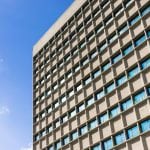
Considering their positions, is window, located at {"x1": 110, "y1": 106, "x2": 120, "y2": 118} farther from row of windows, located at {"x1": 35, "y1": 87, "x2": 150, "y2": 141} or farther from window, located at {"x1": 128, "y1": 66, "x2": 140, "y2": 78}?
window, located at {"x1": 128, "y1": 66, "x2": 140, "y2": 78}

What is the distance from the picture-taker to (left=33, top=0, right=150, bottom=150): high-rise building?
3288cm

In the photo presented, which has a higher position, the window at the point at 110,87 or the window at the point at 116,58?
the window at the point at 116,58

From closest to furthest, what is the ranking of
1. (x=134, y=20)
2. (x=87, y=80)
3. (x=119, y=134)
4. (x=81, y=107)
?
(x=119, y=134) < (x=134, y=20) < (x=81, y=107) < (x=87, y=80)

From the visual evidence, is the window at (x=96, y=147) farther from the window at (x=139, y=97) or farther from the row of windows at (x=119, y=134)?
the window at (x=139, y=97)

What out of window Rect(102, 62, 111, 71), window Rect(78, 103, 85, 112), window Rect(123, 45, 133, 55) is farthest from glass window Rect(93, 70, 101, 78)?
window Rect(123, 45, 133, 55)

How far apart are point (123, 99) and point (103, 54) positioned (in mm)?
8056

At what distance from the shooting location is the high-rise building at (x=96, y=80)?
32875 millimetres

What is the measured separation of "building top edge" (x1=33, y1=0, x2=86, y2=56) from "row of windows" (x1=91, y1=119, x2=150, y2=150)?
23.6 meters

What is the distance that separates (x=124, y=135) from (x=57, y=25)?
27.2 metres

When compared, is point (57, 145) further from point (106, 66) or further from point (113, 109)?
point (106, 66)

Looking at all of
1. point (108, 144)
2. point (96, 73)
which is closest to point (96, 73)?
point (96, 73)

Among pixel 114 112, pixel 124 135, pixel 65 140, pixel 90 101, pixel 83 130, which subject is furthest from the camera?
pixel 65 140

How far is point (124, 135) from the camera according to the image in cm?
3216

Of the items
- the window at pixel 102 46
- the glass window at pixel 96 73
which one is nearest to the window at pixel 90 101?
the glass window at pixel 96 73
